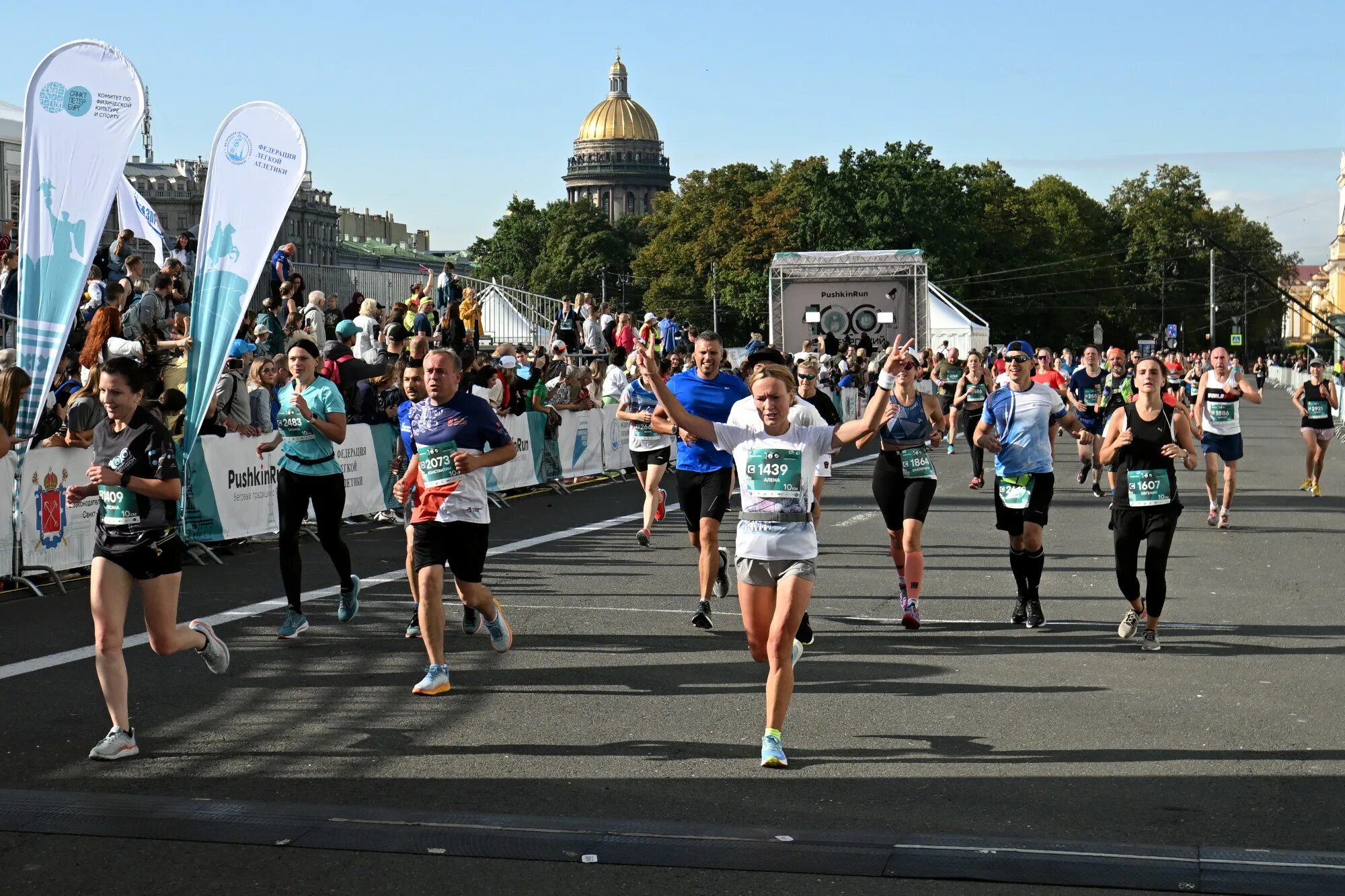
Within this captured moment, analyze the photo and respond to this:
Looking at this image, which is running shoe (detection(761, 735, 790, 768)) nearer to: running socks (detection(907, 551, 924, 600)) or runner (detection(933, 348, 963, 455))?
running socks (detection(907, 551, 924, 600))

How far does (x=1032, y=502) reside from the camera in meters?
10.3

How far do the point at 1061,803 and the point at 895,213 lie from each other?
82.7 m

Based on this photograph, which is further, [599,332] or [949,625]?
[599,332]

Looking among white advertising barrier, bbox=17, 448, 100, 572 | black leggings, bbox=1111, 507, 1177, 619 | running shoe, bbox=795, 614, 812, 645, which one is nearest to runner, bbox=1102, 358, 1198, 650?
black leggings, bbox=1111, 507, 1177, 619

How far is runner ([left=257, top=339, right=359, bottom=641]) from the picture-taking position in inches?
383

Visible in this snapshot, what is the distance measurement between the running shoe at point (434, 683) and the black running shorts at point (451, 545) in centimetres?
50

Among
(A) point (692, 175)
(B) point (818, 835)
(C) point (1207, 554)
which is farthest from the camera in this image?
(A) point (692, 175)

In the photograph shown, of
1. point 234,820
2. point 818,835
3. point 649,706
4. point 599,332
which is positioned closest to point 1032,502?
point 649,706

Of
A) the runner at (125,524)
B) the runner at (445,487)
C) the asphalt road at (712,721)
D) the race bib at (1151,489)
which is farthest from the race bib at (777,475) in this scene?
the race bib at (1151,489)

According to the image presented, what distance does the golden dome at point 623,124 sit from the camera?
627 ft

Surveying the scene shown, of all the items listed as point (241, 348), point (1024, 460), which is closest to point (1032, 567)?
point (1024, 460)

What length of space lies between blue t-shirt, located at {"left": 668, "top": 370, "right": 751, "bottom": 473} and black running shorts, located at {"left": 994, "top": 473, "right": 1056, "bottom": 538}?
1.74m

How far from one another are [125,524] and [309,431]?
274 cm

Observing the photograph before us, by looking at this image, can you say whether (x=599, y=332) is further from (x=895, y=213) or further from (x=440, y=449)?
(x=895, y=213)
